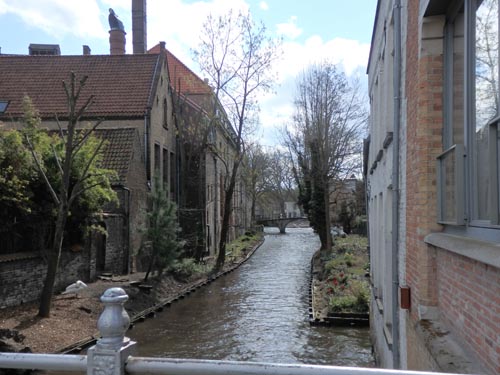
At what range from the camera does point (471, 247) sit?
3170 millimetres

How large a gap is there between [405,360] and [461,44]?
10.6ft

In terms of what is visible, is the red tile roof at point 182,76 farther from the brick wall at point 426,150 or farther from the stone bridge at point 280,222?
the stone bridge at point 280,222

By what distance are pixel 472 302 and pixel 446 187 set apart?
1095 millimetres

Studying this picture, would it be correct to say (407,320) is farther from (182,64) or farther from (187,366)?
(182,64)

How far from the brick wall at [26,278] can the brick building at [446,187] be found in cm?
1000

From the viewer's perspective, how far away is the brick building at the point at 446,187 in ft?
10.2

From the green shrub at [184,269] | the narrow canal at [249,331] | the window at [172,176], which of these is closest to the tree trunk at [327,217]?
the narrow canal at [249,331]

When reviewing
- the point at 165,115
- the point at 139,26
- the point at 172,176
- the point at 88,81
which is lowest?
the point at 172,176

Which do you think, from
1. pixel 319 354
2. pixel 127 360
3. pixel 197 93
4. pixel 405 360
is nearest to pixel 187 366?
pixel 127 360

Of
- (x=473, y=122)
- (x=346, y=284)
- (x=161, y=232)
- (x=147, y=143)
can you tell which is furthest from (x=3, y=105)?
(x=473, y=122)

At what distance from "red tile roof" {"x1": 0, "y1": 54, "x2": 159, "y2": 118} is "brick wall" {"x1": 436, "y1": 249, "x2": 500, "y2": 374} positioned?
2122 cm

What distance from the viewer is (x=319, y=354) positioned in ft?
39.3

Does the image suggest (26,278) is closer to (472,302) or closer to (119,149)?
(119,149)

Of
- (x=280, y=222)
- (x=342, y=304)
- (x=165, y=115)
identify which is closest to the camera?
(x=342, y=304)
